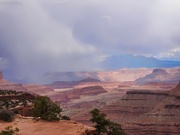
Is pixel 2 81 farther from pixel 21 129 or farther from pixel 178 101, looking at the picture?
pixel 21 129

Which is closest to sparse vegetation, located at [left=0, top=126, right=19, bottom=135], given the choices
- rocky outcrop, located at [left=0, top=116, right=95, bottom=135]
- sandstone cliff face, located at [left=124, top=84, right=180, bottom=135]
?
rocky outcrop, located at [left=0, top=116, right=95, bottom=135]

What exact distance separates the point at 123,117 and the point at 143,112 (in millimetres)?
5401

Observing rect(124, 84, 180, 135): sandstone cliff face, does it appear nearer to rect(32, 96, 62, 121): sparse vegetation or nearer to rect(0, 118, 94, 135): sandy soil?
rect(32, 96, 62, 121): sparse vegetation

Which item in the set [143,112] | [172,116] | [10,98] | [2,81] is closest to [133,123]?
[172,116]

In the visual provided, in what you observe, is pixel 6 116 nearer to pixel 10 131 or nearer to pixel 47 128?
pixel 47 128

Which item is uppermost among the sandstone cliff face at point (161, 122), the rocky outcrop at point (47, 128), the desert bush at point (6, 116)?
the desert bush at point (6, 116)

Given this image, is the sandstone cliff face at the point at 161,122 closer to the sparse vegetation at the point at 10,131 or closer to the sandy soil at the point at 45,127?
the sandy soil at the point at 45,127

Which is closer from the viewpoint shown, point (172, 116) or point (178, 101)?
point (172, 116)

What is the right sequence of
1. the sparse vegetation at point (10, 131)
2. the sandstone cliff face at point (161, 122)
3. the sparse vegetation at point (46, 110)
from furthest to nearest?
the sandstone cliff face at point (161, 122), the sparse vegetation at point (46, 110), the sparse vegetation at point (10, 131)

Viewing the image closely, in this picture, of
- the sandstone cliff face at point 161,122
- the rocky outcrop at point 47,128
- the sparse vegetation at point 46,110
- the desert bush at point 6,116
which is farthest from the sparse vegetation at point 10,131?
the sandstone cliff face at point 161,122

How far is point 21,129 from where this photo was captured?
26.6 m

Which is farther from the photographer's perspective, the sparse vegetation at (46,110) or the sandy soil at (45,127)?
the sparse vegetation at (46,110)

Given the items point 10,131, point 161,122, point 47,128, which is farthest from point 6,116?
point 161,122

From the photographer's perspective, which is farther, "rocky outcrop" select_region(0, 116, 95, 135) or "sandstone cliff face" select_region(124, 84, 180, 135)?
"sandstone cliff face" select_region(124, 84, 180, 135)
